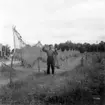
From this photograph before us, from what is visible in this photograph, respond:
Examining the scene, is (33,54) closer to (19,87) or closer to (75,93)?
(19,87)

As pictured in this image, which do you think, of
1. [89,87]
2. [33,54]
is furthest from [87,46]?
[89,87]

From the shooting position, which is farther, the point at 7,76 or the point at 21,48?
the point at 21,48

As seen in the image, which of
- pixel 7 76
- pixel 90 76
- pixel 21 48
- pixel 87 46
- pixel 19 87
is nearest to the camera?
pixel 19 87

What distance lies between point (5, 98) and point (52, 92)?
4.51 ft

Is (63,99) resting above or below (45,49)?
below

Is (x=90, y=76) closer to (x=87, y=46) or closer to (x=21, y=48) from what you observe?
(x=21, y=48)

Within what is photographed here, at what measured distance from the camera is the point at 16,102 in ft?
18.3

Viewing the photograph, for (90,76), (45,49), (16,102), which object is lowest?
(16,102)

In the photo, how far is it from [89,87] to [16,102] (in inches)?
94.4

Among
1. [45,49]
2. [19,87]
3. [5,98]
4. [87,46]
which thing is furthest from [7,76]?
[87,46]

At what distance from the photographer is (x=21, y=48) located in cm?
1188

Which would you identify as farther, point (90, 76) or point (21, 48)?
point (21, 48)

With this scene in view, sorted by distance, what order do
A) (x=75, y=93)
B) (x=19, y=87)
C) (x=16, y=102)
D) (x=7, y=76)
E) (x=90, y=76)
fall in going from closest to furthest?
(x=16, y=102)
(x=75, y=93)
(x=19, y=87)
(x=90, y=76)
(x=7, y=76)

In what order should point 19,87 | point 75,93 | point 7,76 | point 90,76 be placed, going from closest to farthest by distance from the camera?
point 75,93
point 19,87
point 90,76
point 7,76
